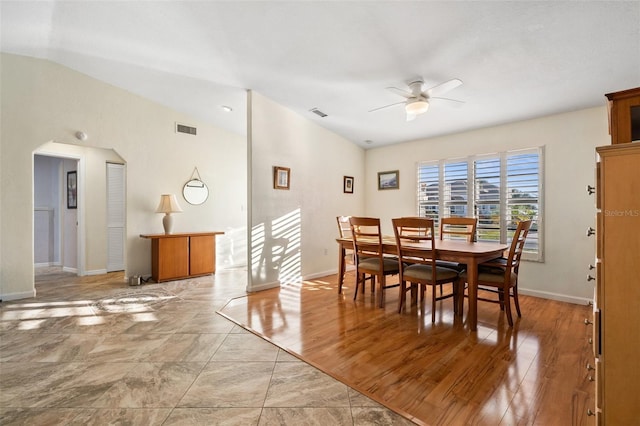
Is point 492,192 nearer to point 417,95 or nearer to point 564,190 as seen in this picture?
point 564,190

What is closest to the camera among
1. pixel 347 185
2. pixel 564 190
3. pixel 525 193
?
pixel 564 190

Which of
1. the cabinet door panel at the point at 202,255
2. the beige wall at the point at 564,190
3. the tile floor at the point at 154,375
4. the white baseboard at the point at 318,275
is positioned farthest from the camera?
the cabinet door panel at the point at 202,255

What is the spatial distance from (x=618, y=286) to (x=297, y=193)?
13.3ft

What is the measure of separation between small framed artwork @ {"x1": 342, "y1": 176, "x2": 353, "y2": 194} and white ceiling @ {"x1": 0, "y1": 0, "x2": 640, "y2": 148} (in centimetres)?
157

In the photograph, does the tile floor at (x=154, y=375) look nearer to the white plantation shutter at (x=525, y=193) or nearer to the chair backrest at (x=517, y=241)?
the chair backrest at (x=517, y=241)

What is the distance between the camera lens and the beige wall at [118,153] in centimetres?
378

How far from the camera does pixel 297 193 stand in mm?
4879

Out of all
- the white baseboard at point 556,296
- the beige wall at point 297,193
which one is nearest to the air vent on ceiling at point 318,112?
the beige wall at point 297,193

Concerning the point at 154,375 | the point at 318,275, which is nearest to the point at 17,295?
the point at 154,375

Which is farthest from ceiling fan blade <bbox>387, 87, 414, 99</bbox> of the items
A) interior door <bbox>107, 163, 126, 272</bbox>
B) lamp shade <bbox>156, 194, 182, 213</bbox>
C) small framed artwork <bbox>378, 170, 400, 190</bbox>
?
interior door <bbox>107, 163, 126, 272</bbox>

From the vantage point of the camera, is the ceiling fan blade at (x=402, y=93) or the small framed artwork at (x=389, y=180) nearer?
the ceiling fan blade at (x=402, y=93)

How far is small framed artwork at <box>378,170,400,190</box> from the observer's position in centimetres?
561

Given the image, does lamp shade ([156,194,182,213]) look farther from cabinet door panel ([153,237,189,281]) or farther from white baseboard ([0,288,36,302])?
white baseboard ([0,288,36,302])

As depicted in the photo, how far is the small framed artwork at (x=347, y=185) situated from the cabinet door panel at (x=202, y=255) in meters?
2.66
